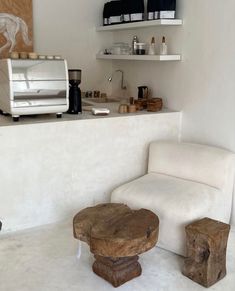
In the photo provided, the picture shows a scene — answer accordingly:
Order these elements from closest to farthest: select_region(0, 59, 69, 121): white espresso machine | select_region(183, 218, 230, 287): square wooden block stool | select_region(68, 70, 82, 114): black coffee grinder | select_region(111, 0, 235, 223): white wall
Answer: select_region(183, 218, 230, 287): square wooden block stool
select_region(0, 59, 69, 121): white espresso machine
select_region(111, 0, 235, 223): white wall
select_region(68, 70, 82, 114): black coffee grinder

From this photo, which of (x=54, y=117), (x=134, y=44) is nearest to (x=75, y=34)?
(x=134, y=44)

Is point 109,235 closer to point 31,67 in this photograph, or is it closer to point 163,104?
point 31,67

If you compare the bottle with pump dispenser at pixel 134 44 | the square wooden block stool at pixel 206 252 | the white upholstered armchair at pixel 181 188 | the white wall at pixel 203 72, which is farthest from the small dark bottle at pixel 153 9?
the square wooden block stool at pixel 206 252

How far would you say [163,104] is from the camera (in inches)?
140

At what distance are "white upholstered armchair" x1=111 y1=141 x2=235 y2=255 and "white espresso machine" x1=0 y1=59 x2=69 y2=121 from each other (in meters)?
0.81

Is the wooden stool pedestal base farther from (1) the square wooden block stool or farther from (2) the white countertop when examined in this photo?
(2) the white countertop

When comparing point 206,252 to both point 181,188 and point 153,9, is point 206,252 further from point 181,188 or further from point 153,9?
point 153,9

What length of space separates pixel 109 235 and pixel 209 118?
146 cm

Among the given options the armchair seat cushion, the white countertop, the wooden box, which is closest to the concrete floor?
the armchair seat cushion

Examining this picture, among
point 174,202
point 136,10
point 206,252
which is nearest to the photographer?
point 206,252

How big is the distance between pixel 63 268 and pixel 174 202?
0.81 meters

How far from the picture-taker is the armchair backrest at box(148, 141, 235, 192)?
2.75 metres

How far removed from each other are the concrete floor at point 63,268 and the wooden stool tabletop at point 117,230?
25cm

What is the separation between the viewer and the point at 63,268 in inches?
94.0
